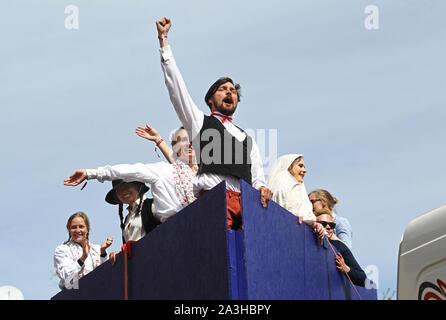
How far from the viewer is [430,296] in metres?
5.21

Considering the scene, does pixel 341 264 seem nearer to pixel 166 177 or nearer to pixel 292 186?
pixel 292 186

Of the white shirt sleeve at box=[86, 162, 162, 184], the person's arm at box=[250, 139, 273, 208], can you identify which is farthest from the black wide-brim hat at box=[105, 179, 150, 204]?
the person's arm at box=[250, 139, 273, 208]

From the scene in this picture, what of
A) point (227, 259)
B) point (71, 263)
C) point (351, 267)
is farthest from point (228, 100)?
point (71, 263)

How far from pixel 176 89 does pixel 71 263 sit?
3.17 m

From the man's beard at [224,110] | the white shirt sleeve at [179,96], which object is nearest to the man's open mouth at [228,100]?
the man's beard at [224,110]

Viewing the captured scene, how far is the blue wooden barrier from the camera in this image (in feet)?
20.6

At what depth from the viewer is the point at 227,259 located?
→ 621 cm

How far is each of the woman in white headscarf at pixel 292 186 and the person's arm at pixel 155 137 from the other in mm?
1084

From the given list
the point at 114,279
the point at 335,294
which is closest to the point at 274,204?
the point at 335,294

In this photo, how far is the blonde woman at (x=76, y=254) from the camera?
9.11 meters

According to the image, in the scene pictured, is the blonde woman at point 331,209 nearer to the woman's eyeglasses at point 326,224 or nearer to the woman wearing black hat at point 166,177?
the woman's eyeglasses at point 326,224

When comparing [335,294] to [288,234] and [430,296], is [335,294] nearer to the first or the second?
[288,234]

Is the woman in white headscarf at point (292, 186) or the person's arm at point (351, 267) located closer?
the woman in white headscarf at point (292, 186)
